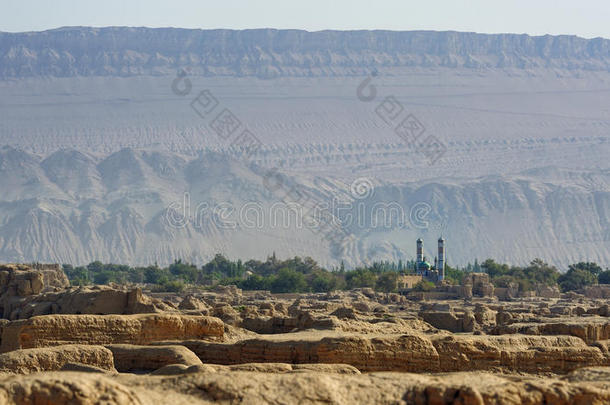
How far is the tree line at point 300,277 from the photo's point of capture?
9538 cm

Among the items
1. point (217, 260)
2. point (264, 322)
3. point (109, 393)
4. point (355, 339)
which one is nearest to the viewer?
point (109, 393)

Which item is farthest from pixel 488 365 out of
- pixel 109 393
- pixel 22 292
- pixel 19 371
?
pixel 22 292

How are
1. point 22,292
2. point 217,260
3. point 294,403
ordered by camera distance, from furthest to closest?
1. point 217,260
2. point 22,292
3. point 294,403

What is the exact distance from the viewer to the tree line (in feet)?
313

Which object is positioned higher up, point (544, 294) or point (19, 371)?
point (544, 294)

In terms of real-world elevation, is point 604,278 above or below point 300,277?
above

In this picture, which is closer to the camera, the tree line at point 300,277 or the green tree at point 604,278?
the tree line at point 300,277

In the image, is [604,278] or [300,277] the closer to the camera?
[300,277]

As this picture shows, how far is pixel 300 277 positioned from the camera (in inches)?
3967

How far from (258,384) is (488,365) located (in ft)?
23.7

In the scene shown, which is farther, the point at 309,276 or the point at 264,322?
the point at 309,276

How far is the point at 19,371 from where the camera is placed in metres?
16.2

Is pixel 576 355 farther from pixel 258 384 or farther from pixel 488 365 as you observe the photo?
pixel 258 384

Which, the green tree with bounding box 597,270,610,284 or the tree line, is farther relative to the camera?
the green tree with bounding box 597,270,610,284
